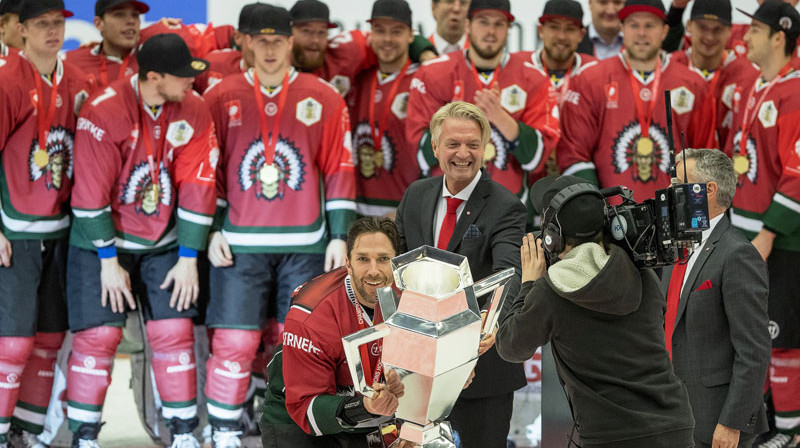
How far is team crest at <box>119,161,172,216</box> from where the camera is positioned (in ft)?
16.4

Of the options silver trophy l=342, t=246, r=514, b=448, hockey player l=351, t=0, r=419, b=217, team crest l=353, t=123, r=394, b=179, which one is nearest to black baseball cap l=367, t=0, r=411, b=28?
hockey player l=351, t=0, r=419, b=217

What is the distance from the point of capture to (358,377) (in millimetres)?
2395

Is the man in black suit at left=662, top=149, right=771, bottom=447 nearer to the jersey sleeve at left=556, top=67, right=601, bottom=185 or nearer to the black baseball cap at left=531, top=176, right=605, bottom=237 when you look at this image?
the black baseball cap at left=531, top=176, right=605, bottom=237

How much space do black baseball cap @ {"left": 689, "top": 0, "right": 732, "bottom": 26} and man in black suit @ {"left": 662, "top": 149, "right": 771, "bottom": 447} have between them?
2253mm

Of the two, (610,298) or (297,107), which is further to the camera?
(297,107)

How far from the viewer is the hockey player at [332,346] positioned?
3.12m

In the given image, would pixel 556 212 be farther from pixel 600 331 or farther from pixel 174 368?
pixel 174 368

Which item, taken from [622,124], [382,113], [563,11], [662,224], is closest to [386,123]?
[382,113]

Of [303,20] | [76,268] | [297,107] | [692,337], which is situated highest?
[303,20]

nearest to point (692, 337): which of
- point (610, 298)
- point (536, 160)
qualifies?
point (610, 298)

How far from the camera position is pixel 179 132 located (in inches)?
197

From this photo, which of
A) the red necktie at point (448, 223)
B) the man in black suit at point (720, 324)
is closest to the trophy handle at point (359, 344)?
the red necktie at point (448, 223)

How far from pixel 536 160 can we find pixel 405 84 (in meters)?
0.90

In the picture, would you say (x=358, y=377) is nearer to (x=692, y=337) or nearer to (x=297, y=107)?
(x=692, y=337)
